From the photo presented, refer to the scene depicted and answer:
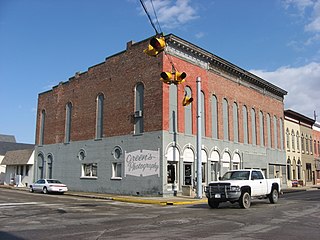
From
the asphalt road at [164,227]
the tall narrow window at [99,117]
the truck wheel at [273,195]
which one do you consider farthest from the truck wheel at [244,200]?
the tall narrow window at [99,117]

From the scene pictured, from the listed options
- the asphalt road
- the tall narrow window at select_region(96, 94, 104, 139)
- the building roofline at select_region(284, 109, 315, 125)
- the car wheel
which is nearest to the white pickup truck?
the asphalt road

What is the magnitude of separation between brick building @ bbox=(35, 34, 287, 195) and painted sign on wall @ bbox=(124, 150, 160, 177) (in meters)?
0.07

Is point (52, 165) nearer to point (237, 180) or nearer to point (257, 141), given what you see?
point (257, 141)

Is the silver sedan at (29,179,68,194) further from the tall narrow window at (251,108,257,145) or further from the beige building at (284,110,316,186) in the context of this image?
the beige building at (284,110,316,186)

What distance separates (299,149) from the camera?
48.6 m

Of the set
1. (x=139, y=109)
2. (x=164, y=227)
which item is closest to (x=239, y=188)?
(x=164, y=227)

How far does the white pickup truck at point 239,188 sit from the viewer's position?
16.1 metres

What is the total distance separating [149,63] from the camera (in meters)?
26.9

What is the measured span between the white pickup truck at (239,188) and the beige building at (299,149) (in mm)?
28789

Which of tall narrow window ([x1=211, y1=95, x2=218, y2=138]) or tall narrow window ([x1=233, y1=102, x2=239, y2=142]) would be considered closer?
tall narrow window ([x1=211, y1=95, x2=218, y2=138])

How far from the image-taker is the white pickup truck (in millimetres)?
16141

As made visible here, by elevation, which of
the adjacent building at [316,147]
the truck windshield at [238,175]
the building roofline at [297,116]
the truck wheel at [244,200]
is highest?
the building roofline at [297,116]

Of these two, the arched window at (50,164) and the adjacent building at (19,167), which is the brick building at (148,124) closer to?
the arched window at (50,164)

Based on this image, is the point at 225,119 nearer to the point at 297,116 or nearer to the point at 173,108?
the point at 173,108
